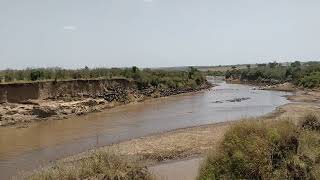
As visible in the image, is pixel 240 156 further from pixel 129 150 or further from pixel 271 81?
pixel 271 81

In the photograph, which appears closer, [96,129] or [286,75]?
[96,129]

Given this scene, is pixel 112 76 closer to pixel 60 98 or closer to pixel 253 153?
pixel 60 98

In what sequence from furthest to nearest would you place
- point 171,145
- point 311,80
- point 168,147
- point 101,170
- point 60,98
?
point 311,80
point 60,98
point 171,145
point 168,147
point 101,170

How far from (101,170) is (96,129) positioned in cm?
2068

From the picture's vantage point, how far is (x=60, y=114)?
3997 cm

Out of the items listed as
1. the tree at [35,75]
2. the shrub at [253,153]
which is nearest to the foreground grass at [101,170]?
the shrub at [253,153]

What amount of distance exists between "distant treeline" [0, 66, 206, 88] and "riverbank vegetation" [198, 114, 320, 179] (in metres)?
31.0

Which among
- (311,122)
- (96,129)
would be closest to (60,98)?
(96,129)

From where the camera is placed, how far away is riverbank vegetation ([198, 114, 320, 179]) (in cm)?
1329

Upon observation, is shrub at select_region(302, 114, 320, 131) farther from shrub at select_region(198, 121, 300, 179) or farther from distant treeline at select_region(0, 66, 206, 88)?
distant treeline at select_region(0, 66, 206, 88)

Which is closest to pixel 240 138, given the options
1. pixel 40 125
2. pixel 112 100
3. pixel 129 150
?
pixel 129 150

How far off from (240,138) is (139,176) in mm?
3623

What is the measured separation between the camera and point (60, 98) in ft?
144

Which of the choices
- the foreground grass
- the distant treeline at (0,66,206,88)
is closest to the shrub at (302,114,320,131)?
the foreground grass
